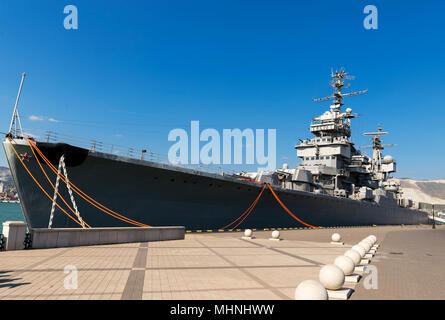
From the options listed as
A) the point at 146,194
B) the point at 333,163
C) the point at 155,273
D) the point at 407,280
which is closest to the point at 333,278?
the point at 407,280

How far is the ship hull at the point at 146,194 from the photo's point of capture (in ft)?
37.5

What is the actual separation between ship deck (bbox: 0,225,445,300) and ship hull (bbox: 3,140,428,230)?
321cm

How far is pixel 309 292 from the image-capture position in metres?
3.92

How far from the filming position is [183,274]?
6418 millimetres

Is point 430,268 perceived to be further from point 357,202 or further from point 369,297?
point 357,202

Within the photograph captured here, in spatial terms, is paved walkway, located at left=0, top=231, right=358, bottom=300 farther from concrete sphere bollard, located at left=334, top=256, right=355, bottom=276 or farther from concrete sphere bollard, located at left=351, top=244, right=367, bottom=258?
concrete sphere bollard, located at left=351, top=244, right=367, bottom=258

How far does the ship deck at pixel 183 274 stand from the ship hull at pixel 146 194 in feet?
10.5

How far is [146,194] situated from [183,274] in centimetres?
769

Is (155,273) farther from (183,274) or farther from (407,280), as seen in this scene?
(407,280)

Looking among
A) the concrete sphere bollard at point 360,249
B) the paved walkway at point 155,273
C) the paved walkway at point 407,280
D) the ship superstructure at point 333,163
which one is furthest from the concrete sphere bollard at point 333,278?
the ship superstructure at point 333,163

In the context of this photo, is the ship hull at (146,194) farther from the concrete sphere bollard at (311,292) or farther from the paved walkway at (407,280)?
the concrete sphere bollard at (311,292)

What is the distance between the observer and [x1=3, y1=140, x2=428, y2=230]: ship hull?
1142 cm

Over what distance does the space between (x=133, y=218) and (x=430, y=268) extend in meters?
11.1
